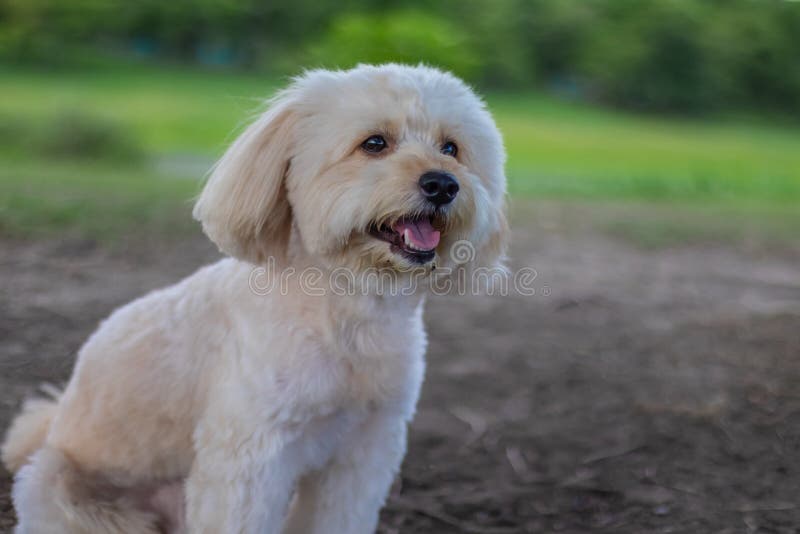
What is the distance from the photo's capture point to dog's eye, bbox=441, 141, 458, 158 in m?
2.52

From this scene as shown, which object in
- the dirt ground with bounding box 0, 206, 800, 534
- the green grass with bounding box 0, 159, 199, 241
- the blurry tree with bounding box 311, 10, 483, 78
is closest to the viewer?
the dirt ground with bounding box 0, 206, 800, 534

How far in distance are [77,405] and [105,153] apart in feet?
28.4

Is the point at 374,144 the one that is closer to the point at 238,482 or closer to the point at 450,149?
the point at 450,149

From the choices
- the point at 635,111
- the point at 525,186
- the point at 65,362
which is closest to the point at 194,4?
the point at 525,186

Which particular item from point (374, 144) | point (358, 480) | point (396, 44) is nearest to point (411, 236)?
point (374, 144)

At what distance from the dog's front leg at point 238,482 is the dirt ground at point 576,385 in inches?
29.2

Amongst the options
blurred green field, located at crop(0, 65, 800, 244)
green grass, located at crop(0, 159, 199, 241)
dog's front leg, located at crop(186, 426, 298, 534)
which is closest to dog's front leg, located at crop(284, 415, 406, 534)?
dog's front leg, located at crop(186, 426, 298, 534)

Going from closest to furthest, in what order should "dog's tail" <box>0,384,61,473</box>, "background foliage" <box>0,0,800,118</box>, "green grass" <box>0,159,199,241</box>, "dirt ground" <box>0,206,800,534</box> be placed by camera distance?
"dog's tail" <box>0,384,61,473</box>
"dirt ground" <box>0,206,800,534</box>
"green grass" <box>0,159,199,241</box>
"background foliage" <box>0,0,800,118</box>

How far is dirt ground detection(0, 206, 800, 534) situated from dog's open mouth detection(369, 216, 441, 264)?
3.69 feet

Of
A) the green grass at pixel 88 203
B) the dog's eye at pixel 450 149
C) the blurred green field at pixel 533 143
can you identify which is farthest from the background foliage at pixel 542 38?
the dog's eye at pixel 450 149

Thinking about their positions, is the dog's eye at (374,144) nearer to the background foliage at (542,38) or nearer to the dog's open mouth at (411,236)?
the dog's open mouth at (411,236)

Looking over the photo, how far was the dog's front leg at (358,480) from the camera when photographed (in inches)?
102

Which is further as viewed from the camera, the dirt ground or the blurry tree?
the blurry tree

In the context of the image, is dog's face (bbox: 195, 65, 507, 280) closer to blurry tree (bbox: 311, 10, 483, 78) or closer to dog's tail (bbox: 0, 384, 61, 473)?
dog's tail (bbox: 0, 384, 61, 473)
